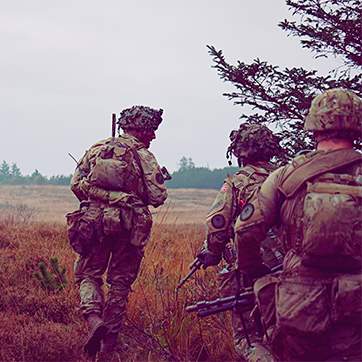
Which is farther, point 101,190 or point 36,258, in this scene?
point 36,258

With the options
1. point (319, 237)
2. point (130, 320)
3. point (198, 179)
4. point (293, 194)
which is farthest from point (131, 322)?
point (198, 179)

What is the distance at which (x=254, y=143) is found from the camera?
4855 mm

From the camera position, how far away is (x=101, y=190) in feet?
19.5

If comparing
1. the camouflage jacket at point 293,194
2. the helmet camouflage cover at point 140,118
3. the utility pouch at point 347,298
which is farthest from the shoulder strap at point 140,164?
the utility pouch at point 347,298

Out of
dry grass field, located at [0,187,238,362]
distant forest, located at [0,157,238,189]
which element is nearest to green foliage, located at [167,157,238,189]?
distant forest, located at [0,157,238,189]

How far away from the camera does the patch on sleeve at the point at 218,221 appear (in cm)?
451

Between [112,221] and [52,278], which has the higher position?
[112,221]

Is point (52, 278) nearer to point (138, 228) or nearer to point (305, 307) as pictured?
point (138, 228)

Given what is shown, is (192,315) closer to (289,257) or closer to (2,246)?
(289,257)

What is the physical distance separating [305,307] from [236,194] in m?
1.44

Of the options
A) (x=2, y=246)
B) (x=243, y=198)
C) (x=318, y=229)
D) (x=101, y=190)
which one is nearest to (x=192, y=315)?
(x=101, y=190)

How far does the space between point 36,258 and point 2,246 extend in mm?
1375

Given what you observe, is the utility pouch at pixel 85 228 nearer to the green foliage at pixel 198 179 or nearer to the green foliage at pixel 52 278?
the green foliage at pixel 52 278

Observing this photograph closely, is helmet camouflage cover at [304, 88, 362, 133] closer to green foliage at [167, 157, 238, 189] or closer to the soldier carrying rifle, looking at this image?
the soldier carrying rifle
